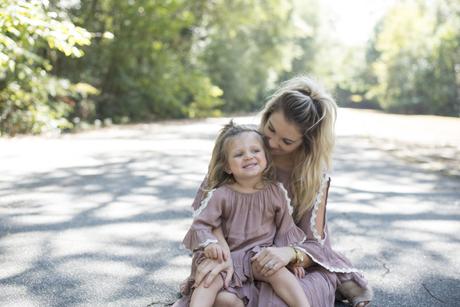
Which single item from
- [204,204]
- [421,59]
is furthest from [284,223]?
[421,59]

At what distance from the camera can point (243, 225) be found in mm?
2436

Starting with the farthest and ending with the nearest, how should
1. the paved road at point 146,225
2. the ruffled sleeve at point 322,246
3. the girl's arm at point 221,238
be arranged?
1. the paved road at point 146,225
2. the ruffled sleeve at point 322,246
3. the girl's arm at point 221,238

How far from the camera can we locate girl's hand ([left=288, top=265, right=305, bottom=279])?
7.89 feet

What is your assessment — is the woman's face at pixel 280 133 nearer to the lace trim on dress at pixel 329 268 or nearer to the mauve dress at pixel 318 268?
the mauve dress at pixel 318 268

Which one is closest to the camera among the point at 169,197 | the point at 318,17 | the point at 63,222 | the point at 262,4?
the point at 63,222

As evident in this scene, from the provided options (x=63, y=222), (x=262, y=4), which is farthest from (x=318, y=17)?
(x=63, y=222)

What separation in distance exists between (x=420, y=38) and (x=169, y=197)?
83.9 feet

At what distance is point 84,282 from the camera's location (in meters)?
2.79

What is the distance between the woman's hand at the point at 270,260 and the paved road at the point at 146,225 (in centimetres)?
64

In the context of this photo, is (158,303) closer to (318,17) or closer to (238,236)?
(238,236)

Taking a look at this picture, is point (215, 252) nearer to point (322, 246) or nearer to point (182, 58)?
point (322, 246)

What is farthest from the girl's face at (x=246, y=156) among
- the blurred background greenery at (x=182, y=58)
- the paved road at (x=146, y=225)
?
the blurred background greenery at (x=182, y=58)

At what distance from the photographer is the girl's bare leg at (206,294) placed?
85.6 inches

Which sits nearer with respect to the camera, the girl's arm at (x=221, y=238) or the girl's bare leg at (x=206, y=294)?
the girl's bare leg at (x=206, y=294)
